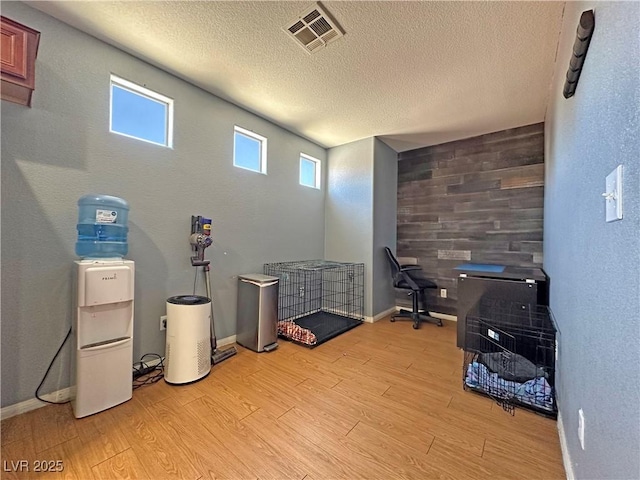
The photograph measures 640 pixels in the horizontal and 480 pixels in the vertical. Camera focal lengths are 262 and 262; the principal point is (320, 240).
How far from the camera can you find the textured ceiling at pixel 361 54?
168 cm

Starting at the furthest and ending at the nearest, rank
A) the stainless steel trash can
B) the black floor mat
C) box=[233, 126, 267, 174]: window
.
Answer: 1. the black floor mat
2. box=[233, 126, 267, 174]: window
3. the stainless steel trash can

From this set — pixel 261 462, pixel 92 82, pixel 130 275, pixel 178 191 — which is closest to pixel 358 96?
pixel 178 191

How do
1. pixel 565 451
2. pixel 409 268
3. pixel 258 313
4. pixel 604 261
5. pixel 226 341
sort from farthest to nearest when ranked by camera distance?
1. pixel 409 268
2. pixel 226 341
3. pixel 258 313
4. pixel 565 451
5. pixel 604 261

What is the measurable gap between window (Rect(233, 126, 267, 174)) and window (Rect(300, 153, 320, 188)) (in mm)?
712

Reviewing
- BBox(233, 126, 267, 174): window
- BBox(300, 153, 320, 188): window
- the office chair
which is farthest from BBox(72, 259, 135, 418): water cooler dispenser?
the office chair

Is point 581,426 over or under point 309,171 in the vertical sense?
under

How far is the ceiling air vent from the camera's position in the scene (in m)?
1.71

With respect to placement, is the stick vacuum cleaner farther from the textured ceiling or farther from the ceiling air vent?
the ceiling air vent

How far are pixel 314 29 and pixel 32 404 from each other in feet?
10.2

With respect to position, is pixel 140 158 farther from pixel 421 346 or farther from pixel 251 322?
pixel 421 346

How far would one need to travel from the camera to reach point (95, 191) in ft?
6.37

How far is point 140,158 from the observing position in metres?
2.18

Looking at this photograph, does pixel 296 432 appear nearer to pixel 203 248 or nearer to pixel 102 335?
pixel 102 335

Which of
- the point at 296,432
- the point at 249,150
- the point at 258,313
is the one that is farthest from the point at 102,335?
the point at 249,150
